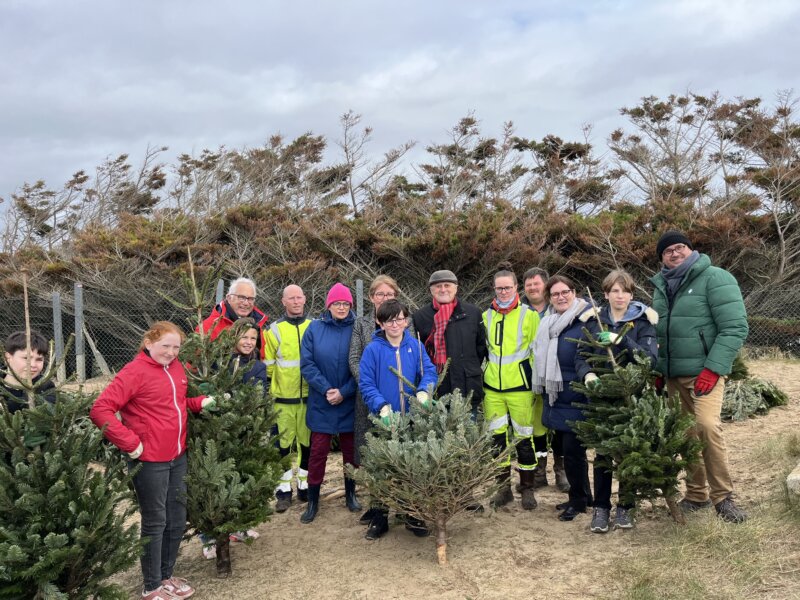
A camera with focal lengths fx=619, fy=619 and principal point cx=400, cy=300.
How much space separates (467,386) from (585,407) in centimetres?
92

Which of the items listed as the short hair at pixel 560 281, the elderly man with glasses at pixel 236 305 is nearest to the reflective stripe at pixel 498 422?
the short hair at pixel 560 281

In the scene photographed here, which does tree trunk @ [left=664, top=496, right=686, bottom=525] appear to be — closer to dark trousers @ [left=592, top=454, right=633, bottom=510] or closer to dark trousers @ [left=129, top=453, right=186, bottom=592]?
dark trousers @ [left=592, top=454, right=633, bottom=510]

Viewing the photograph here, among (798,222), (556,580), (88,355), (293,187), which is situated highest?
(293,187)

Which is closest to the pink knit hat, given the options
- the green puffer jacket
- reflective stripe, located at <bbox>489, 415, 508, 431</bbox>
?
reflective stripe, located at <bbox>489, 415, 508, 431</bbox>

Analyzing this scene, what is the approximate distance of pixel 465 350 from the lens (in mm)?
4832

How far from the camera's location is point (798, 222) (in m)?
14.1

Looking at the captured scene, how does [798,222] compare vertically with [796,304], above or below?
above

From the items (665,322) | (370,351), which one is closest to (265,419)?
(370,351)

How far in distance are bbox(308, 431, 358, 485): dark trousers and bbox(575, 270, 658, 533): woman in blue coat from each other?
6.17 ft

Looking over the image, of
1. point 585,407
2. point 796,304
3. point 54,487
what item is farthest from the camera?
point 796,304

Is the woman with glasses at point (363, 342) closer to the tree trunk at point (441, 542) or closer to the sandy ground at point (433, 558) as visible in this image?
the sandy ground at point (433, 558)

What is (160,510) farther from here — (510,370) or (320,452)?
(510,370)

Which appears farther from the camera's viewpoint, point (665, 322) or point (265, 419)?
point (665, 322)

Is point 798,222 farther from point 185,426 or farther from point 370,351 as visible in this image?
point 185,426
